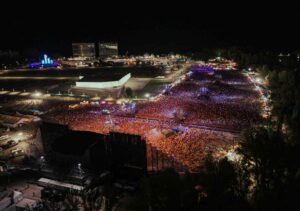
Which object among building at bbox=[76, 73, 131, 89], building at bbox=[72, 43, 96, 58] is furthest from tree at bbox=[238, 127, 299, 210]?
building at bbox=[72, 43, 96, 58]

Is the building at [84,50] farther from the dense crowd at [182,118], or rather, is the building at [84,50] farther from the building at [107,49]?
the dense crowd at [182,118]

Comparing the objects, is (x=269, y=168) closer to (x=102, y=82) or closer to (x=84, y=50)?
(x=102, y=82)

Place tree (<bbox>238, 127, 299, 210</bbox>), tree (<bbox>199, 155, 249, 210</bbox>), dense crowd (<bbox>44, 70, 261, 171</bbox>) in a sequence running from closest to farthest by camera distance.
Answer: tree (<bbox>199, 155, 249, 210</bbox>), tree (<bbox>238, 127, 299, 210</bbox>), dense crowd (<bbox>44, 70, 261, 171</bbox>)

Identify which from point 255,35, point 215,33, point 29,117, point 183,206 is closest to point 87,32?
point 215,33

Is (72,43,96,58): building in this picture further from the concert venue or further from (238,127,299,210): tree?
(238,127,299,210): tree

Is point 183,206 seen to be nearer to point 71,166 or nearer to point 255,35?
point 71,166

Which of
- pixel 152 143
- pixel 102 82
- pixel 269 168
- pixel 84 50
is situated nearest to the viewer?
pixel 269 168

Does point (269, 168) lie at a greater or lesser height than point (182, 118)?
greater

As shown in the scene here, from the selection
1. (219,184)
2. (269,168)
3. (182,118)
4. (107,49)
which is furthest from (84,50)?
(219,184)

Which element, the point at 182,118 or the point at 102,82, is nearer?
the point at 182,118
